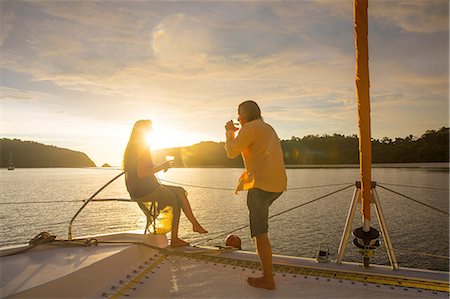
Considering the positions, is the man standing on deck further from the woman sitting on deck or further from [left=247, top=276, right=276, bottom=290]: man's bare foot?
the woman sitting on deck

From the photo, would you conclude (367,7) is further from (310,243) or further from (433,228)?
(433,228)

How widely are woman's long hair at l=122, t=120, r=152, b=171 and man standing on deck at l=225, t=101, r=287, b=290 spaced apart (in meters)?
1.79

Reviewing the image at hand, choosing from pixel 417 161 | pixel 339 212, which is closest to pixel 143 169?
pixel 339 212

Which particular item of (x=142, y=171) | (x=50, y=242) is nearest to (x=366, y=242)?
(x=142, y=171)

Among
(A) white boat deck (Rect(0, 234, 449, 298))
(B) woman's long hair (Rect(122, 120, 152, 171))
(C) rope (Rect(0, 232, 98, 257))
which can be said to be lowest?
(A) white boat deck (Rect(0, 234, 449, 298))

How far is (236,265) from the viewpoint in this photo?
4797 mm

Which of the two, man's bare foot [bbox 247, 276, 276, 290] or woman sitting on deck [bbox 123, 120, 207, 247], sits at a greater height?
woman sitting on deck [bbox 123, 120, 207, 247]

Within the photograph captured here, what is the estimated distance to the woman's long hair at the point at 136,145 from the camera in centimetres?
520

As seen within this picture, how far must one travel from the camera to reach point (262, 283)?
394 centimetres

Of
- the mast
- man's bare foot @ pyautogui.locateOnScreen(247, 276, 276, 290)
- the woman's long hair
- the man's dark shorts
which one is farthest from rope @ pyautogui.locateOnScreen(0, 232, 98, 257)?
the mast

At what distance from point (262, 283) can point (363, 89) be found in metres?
2.90

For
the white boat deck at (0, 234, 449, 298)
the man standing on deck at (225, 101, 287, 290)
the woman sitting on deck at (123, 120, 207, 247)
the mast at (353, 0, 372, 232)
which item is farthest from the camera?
the woman sitting on deck at (123, 120, 207, 247)

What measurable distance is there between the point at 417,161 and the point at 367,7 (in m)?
138

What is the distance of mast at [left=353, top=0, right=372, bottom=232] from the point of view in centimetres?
466
